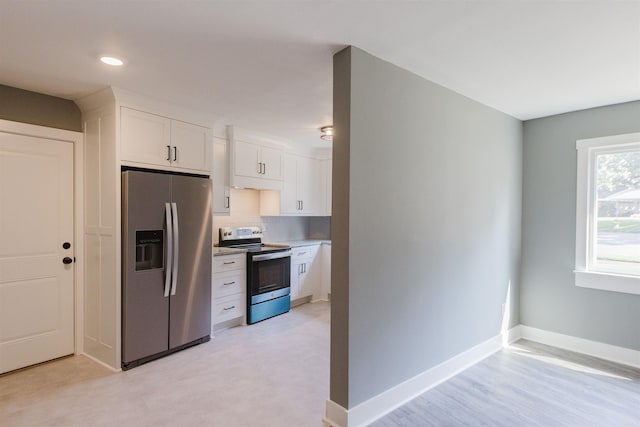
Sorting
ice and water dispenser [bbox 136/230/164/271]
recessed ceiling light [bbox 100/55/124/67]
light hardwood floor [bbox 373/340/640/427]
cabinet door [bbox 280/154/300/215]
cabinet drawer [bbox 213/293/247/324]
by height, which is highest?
recessed ceiling light [bbox 100/55/124/67]

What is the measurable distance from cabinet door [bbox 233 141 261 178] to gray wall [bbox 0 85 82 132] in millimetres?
1578

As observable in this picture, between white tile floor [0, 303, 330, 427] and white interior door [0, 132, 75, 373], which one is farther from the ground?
white interior door [0, 132, 75, 373]

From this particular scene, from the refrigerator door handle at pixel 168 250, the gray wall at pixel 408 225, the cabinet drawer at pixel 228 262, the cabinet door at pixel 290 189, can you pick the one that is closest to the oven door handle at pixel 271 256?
the cabinet drawer at pixel 228 262

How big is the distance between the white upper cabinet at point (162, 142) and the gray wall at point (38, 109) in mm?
692

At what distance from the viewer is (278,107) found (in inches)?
133

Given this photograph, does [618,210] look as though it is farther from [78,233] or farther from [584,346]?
[78,233]

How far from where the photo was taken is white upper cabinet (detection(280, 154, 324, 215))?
16.6 ft

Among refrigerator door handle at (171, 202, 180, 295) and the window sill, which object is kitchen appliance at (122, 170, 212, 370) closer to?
refrigerator door handle at (171, 202, 180, 295)

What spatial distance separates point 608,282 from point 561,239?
55 centimetres

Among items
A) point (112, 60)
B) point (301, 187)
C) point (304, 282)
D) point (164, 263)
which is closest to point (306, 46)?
point (112, 60)

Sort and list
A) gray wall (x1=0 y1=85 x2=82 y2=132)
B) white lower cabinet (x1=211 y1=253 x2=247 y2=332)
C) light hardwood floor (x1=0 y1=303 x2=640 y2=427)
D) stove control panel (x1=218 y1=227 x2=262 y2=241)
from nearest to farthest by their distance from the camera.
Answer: light hardwood floor (x1=0 y1=303 x2=640 y2=427) < gray wall (x1=0 y1=85 x2=82 y2=132) < white lower cabinet (x1=211 y1=253 x2=247 y2=332) < stove control panel (x1=218 y1=227 x2=262 y2=241)

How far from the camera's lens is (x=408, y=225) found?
8.46 feet

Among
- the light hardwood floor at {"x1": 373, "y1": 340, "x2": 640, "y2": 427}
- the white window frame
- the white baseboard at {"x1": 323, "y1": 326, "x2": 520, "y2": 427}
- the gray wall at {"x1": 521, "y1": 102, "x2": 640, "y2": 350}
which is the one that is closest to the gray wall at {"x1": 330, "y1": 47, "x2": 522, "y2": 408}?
the white baseboard at {"x1": 323, "y1": 326, "x2": 520, "y2": 427}

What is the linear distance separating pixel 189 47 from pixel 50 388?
9.09ft
